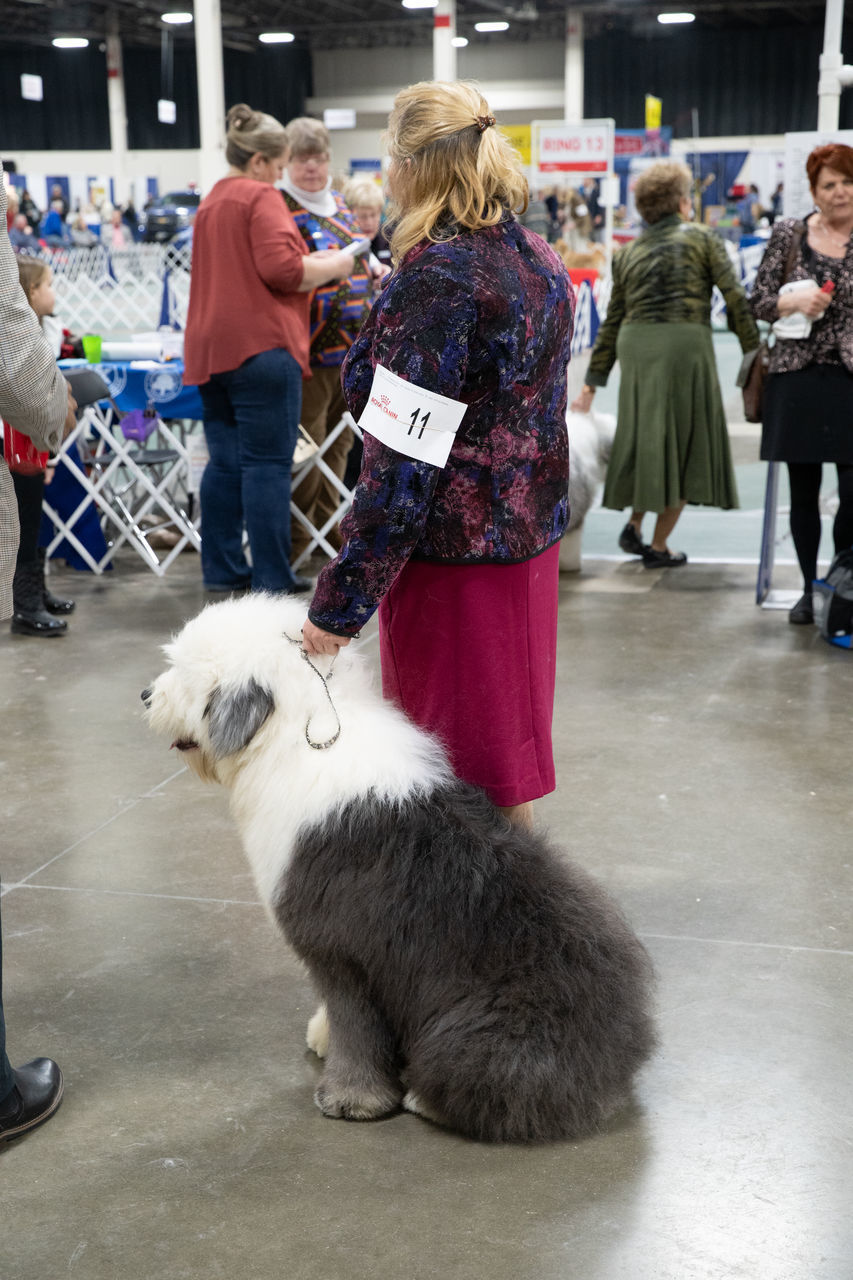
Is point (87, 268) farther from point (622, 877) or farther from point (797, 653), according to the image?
point (622, 877)

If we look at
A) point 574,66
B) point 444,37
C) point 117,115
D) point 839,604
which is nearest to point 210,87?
point 444,37

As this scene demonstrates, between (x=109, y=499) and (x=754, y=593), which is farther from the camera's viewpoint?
(x=109, y=499)

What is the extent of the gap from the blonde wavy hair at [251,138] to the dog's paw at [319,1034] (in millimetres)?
3589

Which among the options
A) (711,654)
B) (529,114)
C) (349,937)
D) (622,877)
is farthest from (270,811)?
(529,114)

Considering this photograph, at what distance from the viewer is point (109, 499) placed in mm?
6316

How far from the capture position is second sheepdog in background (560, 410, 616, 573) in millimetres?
5668

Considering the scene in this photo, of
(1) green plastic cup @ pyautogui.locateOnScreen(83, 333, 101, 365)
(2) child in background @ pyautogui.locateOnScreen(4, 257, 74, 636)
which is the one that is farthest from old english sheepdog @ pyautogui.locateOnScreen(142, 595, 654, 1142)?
(1) green plastic cup @ pyautogui.locateOnScreen(83, 333, 101, 365)

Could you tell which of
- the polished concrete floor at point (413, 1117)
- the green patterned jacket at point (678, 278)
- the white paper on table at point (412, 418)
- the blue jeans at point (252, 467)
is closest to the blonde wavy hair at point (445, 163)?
the white paper on table at point (412, 418)

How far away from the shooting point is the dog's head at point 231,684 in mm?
1986

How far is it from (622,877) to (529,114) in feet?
115

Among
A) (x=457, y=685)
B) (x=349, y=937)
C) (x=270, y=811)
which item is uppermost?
(x=457, y=685)

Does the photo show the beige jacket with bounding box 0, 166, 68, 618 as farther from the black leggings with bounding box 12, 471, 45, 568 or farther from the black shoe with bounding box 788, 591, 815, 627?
the black shoe with bounding box 788, 591, 815, 627

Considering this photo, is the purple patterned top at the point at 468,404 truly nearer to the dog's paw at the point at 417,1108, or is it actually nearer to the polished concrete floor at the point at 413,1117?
the polished concrete floor at the point at 413,1117

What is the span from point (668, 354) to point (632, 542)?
36.4 inches
